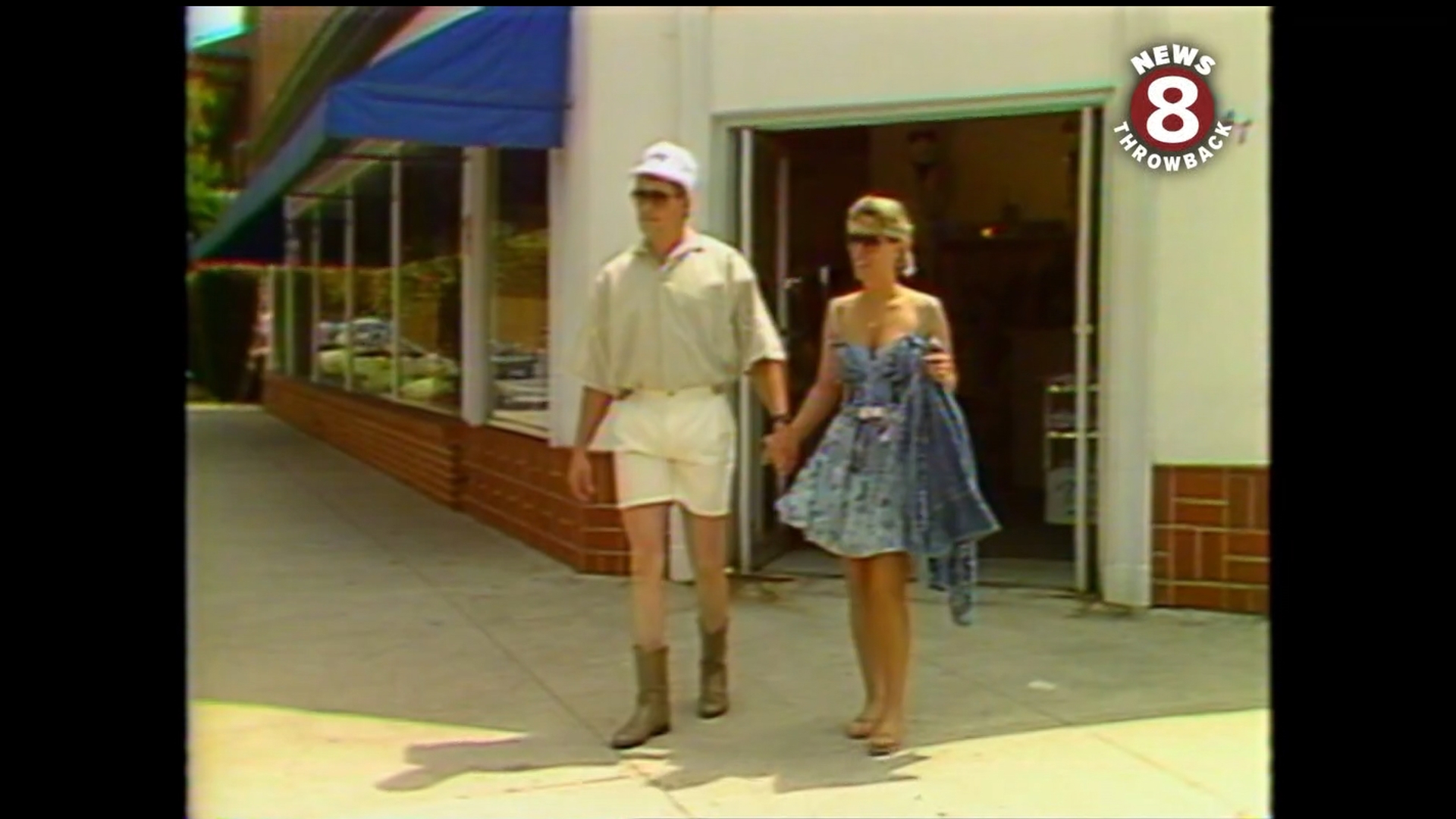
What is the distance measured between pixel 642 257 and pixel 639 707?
4.51ft

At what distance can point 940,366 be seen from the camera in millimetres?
4434

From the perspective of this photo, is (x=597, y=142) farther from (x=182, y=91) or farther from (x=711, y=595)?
(x=182, y=91)

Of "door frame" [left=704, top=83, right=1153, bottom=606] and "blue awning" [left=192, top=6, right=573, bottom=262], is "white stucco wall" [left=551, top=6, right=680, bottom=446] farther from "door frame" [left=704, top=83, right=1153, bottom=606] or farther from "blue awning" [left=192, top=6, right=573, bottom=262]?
"door frame" [left=704, top=83, right=1153, bottom=606]

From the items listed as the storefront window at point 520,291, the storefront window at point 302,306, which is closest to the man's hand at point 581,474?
the storefront window at point 520,291

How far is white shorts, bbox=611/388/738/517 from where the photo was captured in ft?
15.4

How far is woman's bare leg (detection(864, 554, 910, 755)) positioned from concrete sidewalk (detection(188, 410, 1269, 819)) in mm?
88

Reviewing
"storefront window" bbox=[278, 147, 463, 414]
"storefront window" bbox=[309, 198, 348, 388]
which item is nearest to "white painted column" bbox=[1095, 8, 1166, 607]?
"storefront window" bbox=[278, 147, 463, 414]

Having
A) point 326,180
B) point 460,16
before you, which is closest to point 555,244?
point 460,16

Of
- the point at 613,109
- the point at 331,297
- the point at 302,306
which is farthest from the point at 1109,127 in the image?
the point at 302,306

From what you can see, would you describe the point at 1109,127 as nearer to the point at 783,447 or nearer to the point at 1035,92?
the point at 1035,92

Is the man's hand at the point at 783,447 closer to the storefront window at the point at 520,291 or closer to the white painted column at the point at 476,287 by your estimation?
the storefront window at the point at 520,291

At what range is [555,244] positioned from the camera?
284 inches

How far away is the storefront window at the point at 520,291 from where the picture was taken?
764cm

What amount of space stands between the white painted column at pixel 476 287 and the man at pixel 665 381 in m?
4.05
